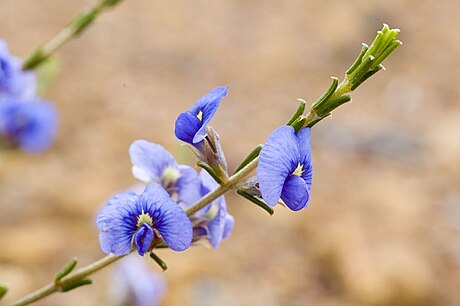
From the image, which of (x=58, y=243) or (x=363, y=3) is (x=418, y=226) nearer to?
(x=58, y=243)

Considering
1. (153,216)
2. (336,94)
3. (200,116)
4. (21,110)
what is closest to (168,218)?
(153,216)

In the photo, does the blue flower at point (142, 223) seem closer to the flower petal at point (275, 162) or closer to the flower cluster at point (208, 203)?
the flower cluster at point (208, 203)

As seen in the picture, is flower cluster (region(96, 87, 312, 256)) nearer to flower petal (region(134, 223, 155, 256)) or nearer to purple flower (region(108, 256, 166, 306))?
flower petal (region(134, 223, 155, 256))

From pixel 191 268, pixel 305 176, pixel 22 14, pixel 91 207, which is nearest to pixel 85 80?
pixel 22 14

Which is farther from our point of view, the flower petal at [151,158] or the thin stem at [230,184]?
the flower petal at [151,158]

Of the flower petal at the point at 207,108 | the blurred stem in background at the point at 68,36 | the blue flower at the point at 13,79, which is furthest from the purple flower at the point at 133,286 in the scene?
the flower petal at the point at 207,108

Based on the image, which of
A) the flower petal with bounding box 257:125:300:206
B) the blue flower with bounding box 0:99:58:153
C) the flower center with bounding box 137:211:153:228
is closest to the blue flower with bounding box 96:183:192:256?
the flower center with bounding box 137:211:153:228
